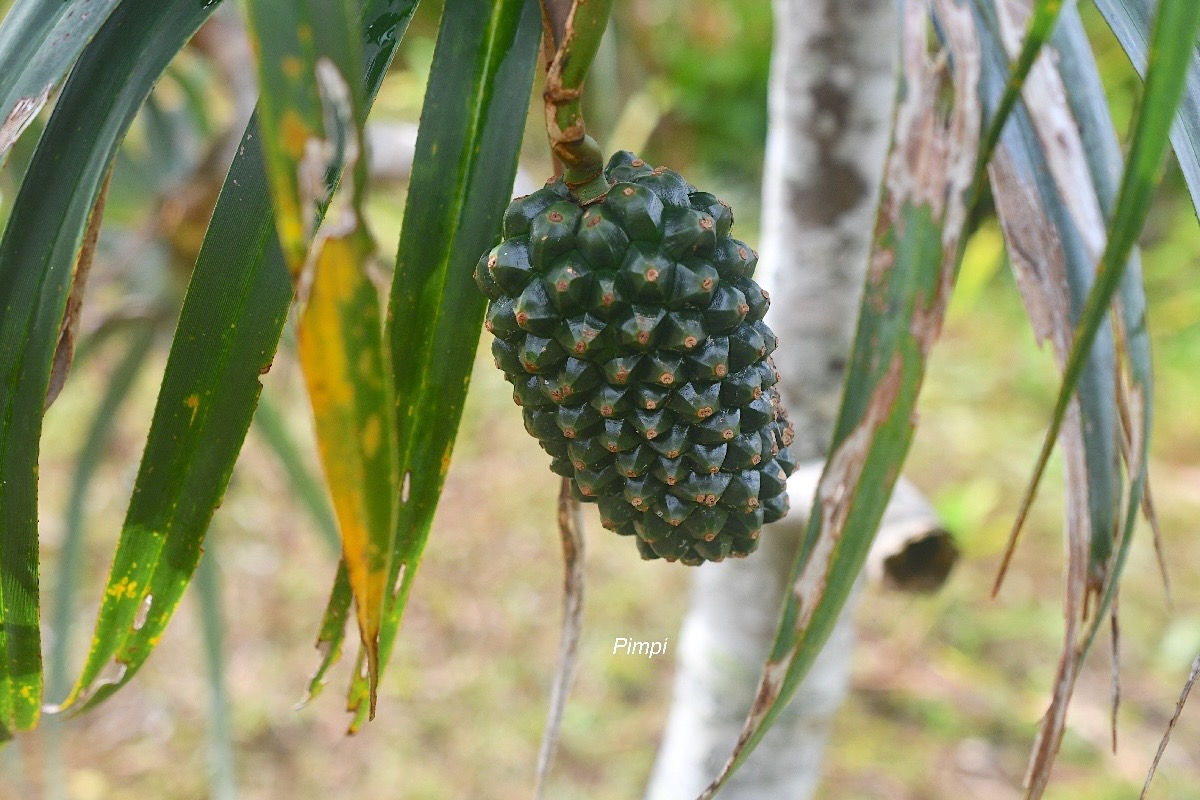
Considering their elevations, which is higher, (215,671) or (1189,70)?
(1189,70)

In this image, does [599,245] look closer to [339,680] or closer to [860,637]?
[339,680]

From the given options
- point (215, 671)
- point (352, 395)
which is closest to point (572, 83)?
point (352, 395)

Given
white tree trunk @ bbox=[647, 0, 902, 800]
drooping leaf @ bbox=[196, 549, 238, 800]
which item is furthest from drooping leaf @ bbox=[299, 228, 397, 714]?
drooping leaf @ bbox=[196, 549, 238, 800]

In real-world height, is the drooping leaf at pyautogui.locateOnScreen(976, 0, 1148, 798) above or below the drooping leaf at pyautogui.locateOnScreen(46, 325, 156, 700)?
above

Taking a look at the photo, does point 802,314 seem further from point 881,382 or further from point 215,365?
point 215,365

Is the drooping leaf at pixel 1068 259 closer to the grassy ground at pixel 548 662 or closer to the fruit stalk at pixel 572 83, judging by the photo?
the fruit stalk at pixel 572 83

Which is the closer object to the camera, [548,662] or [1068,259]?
[1068,259]

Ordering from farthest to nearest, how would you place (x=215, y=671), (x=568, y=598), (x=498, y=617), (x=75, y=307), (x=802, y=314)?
(x=498, y=617)
(x=215, y=671)
(x=802, y=314)
(x=568, y=598)
(x=75, y=307)

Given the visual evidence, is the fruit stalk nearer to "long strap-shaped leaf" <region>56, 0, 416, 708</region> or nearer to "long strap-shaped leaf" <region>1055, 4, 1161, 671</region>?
"long strap-shaped leaf" <region>56, 0, 416, 708</region>
